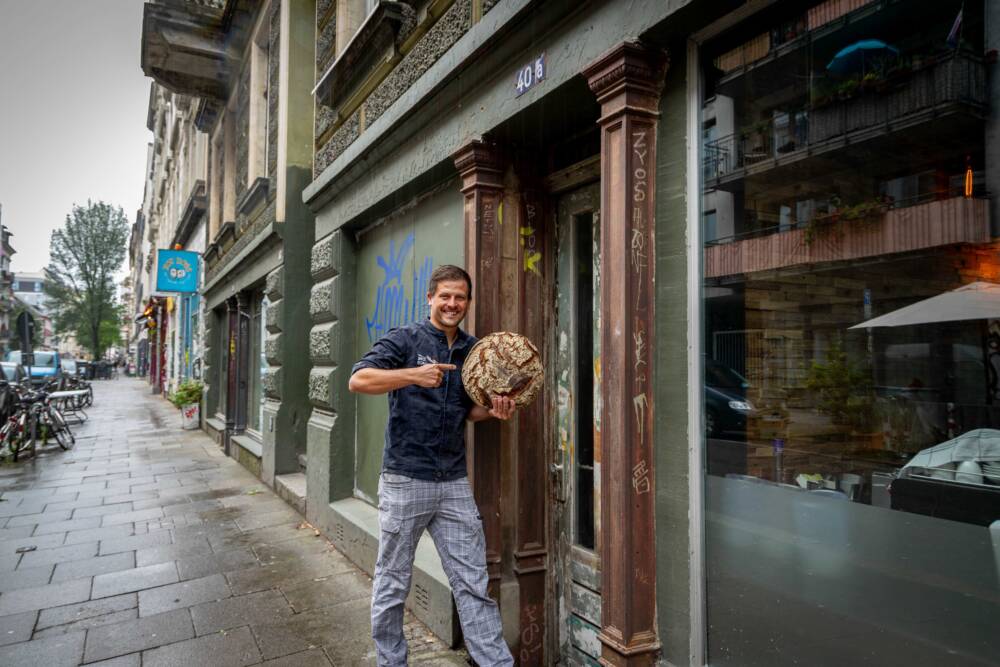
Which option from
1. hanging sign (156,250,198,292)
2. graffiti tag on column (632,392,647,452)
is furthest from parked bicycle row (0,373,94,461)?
graffiti tag on column (632,392,647,452)

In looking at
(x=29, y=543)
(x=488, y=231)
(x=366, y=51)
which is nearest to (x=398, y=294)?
(x=488, y=231)

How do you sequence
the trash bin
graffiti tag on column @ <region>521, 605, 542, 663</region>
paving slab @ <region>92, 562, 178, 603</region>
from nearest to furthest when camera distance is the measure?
1. graffiti tag on column @ <region>521, 605, 542, 663</region>
2. paving slab @ <region>92, 562, 178, 603</region>
3. the trash bin

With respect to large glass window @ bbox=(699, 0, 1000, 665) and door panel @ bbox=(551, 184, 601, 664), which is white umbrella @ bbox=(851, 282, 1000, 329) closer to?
large glass window @ bbox=(699, 0, 1000, 665)

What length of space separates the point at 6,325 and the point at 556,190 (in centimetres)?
8087

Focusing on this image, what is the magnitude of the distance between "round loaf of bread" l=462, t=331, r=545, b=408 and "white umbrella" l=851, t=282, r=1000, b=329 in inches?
54.7

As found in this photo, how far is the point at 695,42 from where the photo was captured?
2383 millimetres

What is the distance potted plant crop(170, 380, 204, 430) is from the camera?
1350 cm

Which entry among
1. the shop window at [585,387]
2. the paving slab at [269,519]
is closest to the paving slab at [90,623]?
the paving slab at [269,519]

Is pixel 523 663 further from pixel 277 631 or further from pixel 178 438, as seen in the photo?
pixel 178 438

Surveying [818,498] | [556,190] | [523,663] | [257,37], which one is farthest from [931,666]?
[257,37]

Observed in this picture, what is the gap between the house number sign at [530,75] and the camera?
303cm

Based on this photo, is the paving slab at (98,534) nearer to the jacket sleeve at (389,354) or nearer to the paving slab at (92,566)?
the paving slab at (92,566)

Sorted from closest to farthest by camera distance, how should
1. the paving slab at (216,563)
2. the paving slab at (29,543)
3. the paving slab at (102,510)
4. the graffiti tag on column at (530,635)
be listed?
the graffiti tag on column at (530,635) → the paving slab at (216,563) → the paving slab at (29,543) → the paving slab at (102,510)

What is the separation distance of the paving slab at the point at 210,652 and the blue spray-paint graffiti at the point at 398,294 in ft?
7.16
